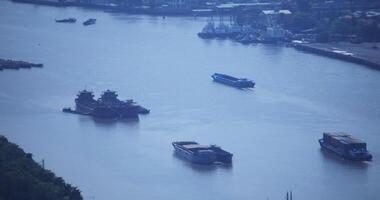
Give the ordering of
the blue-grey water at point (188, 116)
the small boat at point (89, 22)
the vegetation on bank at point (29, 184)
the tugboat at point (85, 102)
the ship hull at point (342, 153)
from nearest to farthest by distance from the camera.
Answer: the vegetation on bank at point (29, 184)
the blue-grey water at point (188, 116)
the ship hull at point (342, 153)
the tugboat at point (85, 102)
the small boat at point (89, 22)

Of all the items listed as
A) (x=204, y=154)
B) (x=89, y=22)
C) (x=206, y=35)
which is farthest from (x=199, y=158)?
(x=89, y=22)

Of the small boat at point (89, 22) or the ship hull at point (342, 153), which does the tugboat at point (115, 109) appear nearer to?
the ship hull at point (342, 153)

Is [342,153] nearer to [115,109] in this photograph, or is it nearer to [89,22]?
[115,109]

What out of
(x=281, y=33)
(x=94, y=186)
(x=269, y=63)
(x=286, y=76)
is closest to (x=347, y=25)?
(x=281, y=33)

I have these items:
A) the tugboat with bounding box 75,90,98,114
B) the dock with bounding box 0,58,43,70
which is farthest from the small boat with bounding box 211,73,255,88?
the dock with bounding box 0,58,43,70

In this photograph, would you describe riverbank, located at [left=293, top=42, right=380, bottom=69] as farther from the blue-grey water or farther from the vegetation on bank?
the vegetation on bank

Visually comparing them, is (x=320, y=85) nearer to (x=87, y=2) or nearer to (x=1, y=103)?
(x=1, y=103)

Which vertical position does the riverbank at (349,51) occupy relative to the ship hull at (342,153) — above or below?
below

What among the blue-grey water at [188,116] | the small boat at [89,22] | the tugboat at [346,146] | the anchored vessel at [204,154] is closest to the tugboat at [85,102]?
the blue-grey water at [188,116]
